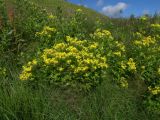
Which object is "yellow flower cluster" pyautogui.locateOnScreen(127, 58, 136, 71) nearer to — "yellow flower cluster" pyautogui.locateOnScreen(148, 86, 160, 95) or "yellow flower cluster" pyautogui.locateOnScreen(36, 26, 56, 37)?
"yellow flower cluster" pyautogui.locateOnScreen(148, 86, 160, 95)

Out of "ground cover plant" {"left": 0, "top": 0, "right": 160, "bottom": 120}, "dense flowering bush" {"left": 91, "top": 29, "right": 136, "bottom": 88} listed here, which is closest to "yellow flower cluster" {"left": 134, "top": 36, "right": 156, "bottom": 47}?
"ground cover plant" {"left": 0, "top": 0, "right": 160, "bottom": 120}

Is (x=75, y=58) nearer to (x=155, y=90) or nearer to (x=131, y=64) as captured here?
(x=131, y=64)

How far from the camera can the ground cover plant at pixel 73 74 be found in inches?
289

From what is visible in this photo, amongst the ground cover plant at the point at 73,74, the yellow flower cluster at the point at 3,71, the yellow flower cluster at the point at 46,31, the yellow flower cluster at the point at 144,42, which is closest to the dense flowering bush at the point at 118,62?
the ground cover plant at the point at 73,74

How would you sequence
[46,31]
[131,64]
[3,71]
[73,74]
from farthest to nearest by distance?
[46,31]
[131,64]
[3,71]
[73,74]

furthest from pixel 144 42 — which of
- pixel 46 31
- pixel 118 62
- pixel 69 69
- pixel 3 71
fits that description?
pixel 3 71

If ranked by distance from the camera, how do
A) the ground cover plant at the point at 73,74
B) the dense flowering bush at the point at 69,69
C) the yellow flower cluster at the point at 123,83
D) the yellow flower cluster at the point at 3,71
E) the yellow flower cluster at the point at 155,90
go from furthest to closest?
1. the yellow flower cluster at the point at 3,71
2. the yellow flower cluster at the point at 123,83
3. the yellow flower cluster at the point at 155,90
4. the dense flowering bush at the point at 69,69
5. the ground cover plant at the point at 73,74

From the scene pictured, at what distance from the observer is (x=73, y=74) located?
8.23 meters

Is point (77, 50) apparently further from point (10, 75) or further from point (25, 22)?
point (25, 22)

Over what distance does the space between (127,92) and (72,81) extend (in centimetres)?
113

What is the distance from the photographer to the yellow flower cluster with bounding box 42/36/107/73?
8227 millimetres

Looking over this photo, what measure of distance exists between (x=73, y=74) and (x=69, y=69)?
129 mm

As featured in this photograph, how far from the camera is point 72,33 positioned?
10.6 m

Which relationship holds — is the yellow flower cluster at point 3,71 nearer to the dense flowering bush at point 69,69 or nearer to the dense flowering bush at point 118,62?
the dense flowering bush at point 69,69
